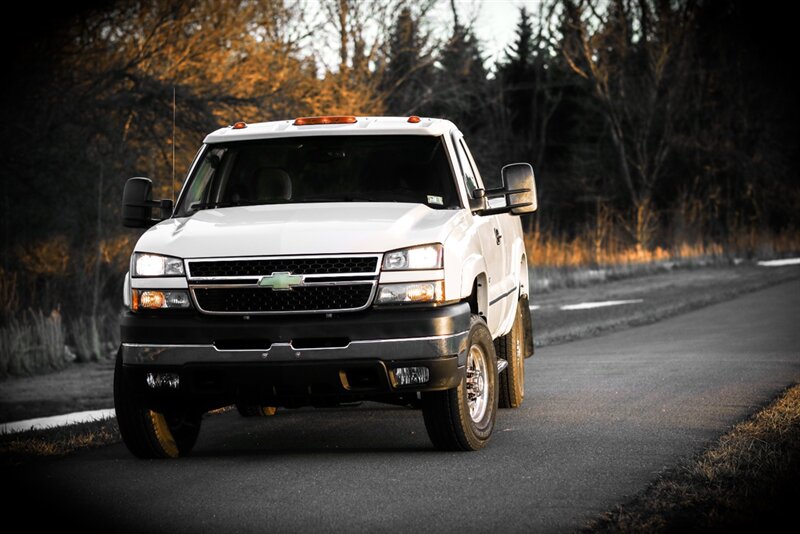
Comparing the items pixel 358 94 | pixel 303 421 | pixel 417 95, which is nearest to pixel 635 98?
pixel 417 95

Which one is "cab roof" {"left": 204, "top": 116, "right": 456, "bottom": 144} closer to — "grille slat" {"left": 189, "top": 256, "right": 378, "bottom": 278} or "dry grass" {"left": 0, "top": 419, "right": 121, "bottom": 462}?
"grille slat" {"left": 189, "top": 256, "right": 378, "bottom": 278}

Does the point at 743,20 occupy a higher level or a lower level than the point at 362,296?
higher

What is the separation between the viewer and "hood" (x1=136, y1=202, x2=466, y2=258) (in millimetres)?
7469

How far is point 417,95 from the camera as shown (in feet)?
122

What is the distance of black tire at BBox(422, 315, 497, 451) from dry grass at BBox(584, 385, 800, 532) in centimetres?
133

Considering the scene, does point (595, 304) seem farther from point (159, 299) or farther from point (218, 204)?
point (159, 299)

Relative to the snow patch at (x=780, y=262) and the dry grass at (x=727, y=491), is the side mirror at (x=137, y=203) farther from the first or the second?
the snow patch at (x=780, y=262)

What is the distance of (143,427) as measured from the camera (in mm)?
7926

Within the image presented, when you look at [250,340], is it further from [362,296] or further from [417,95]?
[417,95]

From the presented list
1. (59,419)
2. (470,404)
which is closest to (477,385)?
(470,404)

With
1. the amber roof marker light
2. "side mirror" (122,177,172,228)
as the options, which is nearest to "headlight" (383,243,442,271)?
the amber roof marker light

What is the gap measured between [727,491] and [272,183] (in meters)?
3.93

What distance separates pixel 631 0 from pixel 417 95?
10.0 metres

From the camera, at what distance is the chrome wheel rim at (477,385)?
8102mm
